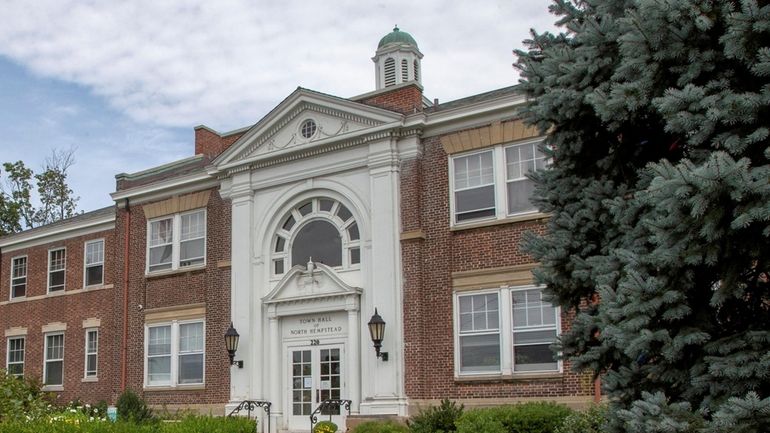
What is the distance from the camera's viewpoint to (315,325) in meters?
20.5

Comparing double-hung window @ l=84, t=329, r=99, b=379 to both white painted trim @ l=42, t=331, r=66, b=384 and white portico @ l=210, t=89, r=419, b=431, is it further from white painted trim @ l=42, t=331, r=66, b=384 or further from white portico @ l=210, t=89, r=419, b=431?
Answer: white portico @ l=210, t=89, r=419, b=431

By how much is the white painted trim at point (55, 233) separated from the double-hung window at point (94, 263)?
46 cm

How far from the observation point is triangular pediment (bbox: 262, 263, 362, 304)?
19.9 metres

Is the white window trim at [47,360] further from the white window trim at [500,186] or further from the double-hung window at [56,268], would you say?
the white window trim at [500,186]

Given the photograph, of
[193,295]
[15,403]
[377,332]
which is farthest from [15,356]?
[377,332]

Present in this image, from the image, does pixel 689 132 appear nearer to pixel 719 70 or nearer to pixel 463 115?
pixel 719 70

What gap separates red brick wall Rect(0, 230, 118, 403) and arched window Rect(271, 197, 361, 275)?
6.77 meters

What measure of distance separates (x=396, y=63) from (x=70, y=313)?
13074 mm

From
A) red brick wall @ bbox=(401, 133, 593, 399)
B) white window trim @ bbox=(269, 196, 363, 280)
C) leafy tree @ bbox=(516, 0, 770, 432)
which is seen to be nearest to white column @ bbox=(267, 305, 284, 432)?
white window trim @ bbox=(269, 196, 363, 280)

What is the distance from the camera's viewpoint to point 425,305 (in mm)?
18578

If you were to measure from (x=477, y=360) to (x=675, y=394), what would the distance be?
1110cm

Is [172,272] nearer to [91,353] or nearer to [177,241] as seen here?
[177,241]

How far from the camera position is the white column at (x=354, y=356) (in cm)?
1925

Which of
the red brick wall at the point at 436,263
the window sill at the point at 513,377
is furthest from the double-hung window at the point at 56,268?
the window sill at the point at 513,377
